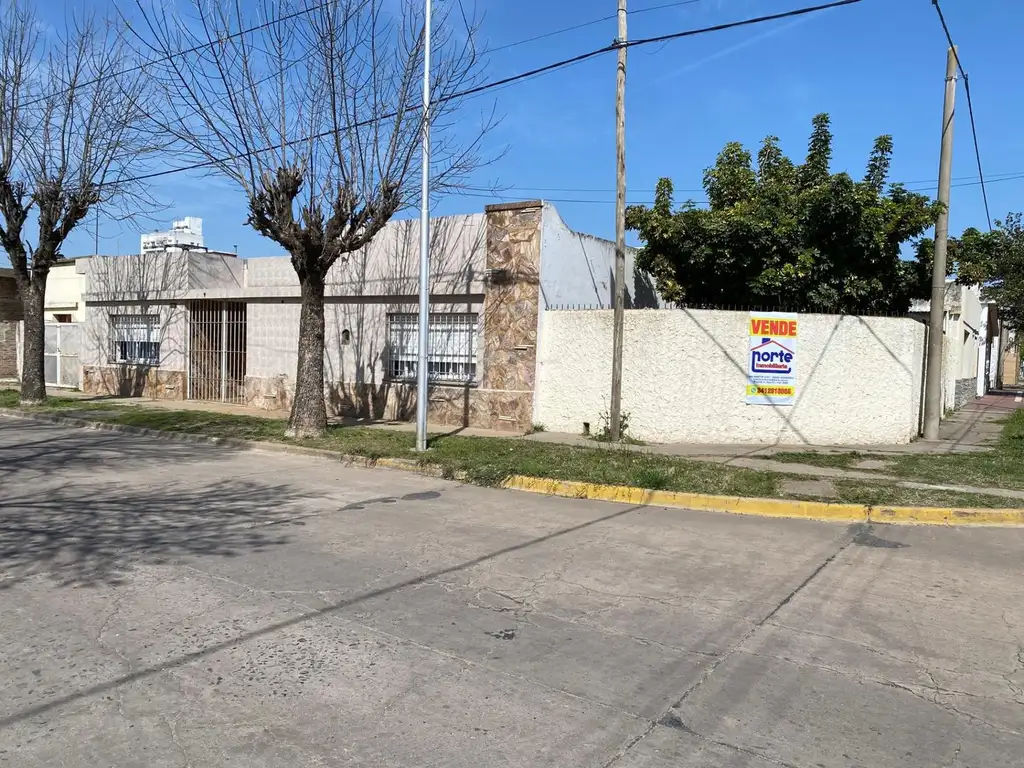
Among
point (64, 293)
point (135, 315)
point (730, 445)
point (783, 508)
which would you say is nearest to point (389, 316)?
point (730, 445)

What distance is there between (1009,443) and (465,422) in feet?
32.3

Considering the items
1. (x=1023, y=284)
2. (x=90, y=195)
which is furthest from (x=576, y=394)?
(x=1023, y=284)

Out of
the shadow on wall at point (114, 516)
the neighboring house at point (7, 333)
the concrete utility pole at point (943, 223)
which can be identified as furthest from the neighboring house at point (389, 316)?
the neighboring house at point (7, 333)

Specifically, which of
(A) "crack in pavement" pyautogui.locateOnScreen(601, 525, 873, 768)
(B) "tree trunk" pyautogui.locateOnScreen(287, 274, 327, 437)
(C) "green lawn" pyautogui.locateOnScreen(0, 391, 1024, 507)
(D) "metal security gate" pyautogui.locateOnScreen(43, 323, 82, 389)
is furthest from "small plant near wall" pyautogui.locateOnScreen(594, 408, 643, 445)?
(D) "metal security gate" pyautogui.locateOnScreen(43, 323, 82, 389)

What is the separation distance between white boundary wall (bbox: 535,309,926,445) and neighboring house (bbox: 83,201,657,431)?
2.31 m

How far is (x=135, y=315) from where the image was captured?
2212 cm

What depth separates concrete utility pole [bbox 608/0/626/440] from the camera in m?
12.1

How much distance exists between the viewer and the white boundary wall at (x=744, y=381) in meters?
13.0

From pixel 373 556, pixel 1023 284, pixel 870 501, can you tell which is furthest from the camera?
pixel 1023 284

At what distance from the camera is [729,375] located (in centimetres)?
1317

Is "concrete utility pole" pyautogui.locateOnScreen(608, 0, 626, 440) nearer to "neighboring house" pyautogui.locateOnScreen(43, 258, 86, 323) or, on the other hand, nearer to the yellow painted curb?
the yellow painted curb

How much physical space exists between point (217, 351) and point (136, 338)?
11.2 feet

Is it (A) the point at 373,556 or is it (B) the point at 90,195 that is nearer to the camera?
(A) the point at 373,556

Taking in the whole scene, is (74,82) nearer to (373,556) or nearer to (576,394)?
(576,394)
